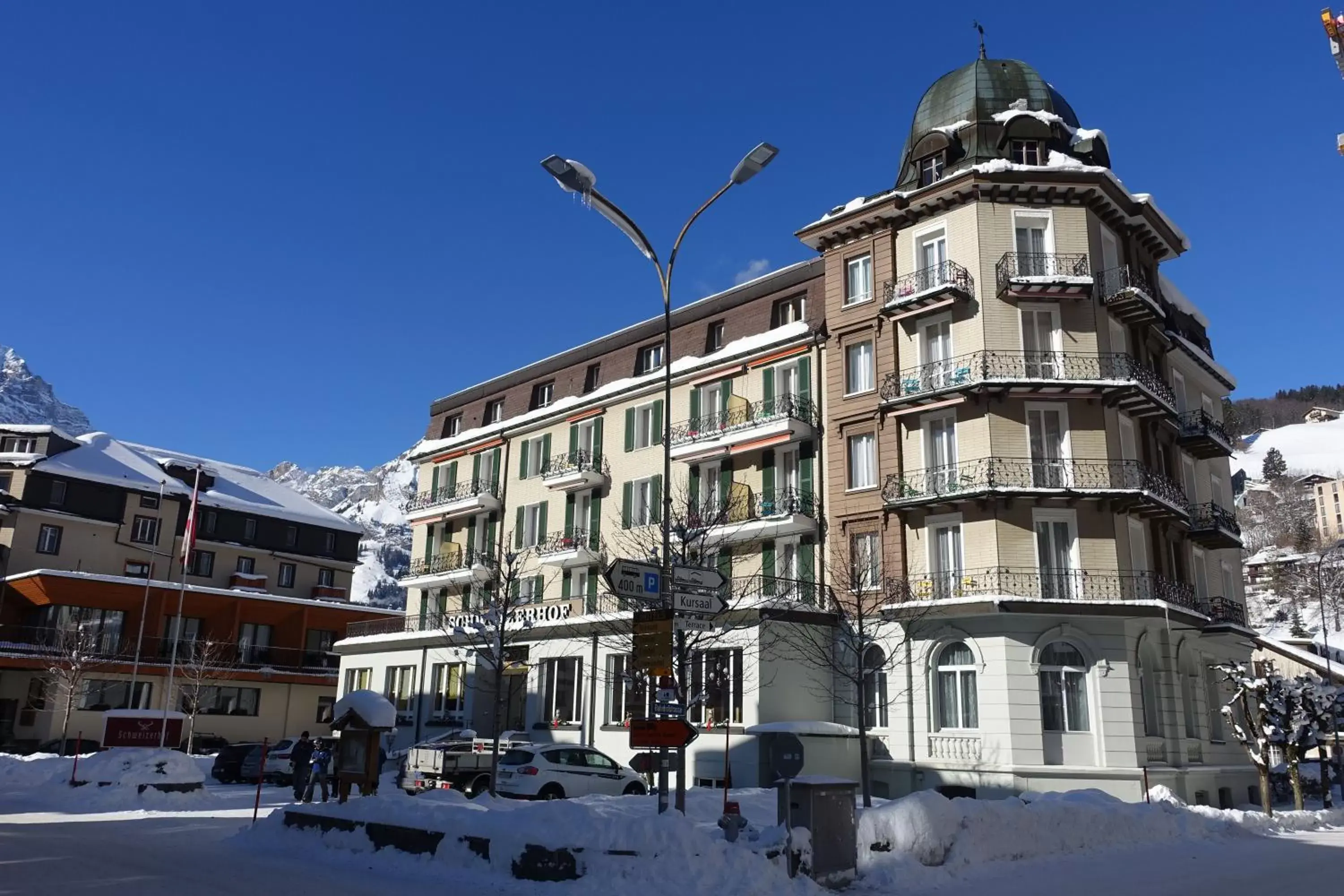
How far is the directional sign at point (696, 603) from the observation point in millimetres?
13266

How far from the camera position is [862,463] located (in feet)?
106

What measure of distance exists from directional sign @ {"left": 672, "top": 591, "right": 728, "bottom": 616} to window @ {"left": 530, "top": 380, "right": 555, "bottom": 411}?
31575 millimetres

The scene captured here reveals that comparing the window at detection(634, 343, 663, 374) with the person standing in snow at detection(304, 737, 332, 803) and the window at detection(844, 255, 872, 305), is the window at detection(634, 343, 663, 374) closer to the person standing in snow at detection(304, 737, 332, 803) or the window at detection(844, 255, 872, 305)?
the window at detection(844, 255, 872, 305)

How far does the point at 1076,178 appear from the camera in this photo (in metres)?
30.5

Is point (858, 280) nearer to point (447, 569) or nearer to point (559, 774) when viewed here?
point (559, 774)

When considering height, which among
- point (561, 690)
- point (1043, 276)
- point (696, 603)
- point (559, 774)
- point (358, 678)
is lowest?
point (559, 774)

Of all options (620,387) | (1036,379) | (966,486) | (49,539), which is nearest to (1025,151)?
(1036,379)

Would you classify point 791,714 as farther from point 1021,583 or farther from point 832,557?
point 1021,583

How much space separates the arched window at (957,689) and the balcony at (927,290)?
398 inches

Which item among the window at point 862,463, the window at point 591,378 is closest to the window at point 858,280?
the window at point 862,463

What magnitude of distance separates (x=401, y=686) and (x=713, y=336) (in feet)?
68.7

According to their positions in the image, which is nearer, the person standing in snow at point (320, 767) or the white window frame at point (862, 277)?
the person standing in snow at point (320, 767)

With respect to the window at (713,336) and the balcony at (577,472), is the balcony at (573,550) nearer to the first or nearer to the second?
the balcony at (577,472)

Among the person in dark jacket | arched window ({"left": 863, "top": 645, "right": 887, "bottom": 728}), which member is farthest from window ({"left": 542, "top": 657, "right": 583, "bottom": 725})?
the person in dark jacket
